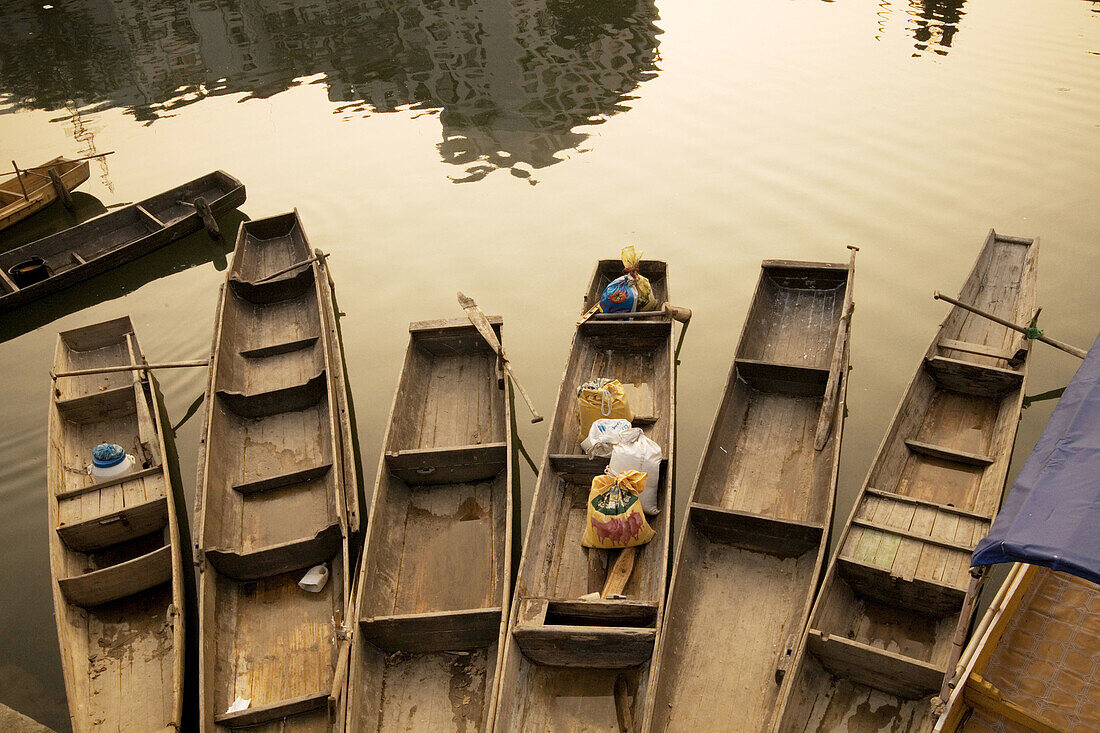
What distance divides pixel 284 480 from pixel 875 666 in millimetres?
6110

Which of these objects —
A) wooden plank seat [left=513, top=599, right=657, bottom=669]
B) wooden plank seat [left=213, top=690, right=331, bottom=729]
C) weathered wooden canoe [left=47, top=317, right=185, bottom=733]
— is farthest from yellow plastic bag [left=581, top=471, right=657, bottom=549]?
weathered wooden canoe [left=47, top=317, right=185, bottom=733]

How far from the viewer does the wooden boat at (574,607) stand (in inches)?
235

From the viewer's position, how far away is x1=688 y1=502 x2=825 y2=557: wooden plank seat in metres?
6.68

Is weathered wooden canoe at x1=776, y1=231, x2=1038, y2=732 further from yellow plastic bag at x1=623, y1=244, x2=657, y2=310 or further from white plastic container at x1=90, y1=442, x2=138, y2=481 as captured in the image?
white plastic container at x1=90, y1=442, x2=138, y2=481

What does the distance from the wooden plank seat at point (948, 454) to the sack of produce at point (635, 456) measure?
2900 millimetres

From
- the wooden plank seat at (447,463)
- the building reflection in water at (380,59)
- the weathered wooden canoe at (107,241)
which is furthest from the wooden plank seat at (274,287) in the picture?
the building reflection in water at (380,59)

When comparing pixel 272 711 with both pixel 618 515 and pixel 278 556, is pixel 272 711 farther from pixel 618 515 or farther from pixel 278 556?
pixel 618 515

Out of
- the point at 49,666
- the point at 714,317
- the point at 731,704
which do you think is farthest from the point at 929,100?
Result: the point at 49,666

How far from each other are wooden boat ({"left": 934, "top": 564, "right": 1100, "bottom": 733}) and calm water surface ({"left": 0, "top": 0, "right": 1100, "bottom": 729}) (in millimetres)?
2262

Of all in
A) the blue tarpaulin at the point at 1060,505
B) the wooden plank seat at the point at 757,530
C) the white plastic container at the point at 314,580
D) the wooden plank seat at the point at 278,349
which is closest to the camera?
the blue tarpaulin at the point at 1060,505

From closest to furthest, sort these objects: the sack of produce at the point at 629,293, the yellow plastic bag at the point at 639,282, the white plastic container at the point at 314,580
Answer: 1. the white plastic container at the point at 314,580
2. the sack of produce at the point at 629,293
3. the yellow plastic bag at the point at 639,282

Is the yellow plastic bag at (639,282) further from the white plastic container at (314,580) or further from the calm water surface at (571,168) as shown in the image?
the white plastic container at (314,580)

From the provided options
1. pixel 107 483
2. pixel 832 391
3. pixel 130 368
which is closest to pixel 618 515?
pixel 832 391

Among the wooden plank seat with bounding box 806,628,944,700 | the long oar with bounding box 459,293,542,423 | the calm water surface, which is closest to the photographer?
the wooden plank seat with bounding box 806,628,944,700
